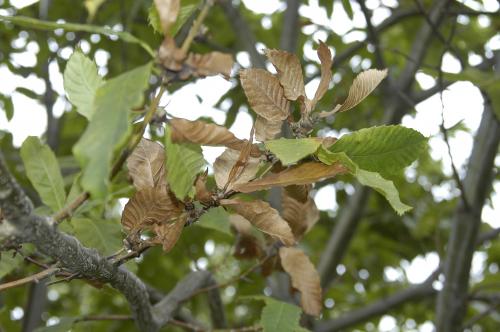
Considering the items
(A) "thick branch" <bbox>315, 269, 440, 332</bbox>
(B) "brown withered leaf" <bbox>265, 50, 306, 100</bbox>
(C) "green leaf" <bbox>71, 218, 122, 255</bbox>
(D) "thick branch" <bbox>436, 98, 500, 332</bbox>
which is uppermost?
(B) "brown withered leaf" <bbox>265, 50, 306, 100</bbox>

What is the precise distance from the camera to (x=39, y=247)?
71 cm

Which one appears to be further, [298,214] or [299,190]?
[298,214]

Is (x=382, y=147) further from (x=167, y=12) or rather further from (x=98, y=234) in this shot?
(x=98, y=234)

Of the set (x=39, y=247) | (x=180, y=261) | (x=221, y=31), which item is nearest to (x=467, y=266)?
(x=180, y=261)

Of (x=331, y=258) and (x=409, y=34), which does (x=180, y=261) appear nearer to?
(x=331, y=258)

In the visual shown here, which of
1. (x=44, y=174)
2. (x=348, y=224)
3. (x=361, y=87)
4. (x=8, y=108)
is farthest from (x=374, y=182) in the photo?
(x=348, y=224)

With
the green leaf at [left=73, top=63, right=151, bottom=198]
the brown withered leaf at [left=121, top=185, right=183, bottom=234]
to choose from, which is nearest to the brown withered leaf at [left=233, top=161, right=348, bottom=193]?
the brown withered leaf at [left=121, top=185, right=183, bottom=234]

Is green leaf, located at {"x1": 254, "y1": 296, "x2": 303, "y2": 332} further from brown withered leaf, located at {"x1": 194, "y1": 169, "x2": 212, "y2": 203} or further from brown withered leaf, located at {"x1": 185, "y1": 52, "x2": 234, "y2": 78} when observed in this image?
brown withered leaf, located at {"x1": 185, "y1": 52, "x2": 234, "y2": 78}

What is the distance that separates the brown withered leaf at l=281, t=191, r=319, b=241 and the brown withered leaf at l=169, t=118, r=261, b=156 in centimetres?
53

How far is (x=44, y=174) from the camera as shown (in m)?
1.01

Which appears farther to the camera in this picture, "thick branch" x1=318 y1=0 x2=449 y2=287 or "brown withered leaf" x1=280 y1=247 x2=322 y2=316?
"thick branch" x1=318 y1=0 x2=449 y2=287

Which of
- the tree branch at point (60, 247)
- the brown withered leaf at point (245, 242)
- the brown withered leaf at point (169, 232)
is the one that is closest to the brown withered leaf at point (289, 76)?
the brown withered leaf at point (169, 232)

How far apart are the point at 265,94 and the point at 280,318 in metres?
0.47

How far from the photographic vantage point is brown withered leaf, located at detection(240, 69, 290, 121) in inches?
33.0
